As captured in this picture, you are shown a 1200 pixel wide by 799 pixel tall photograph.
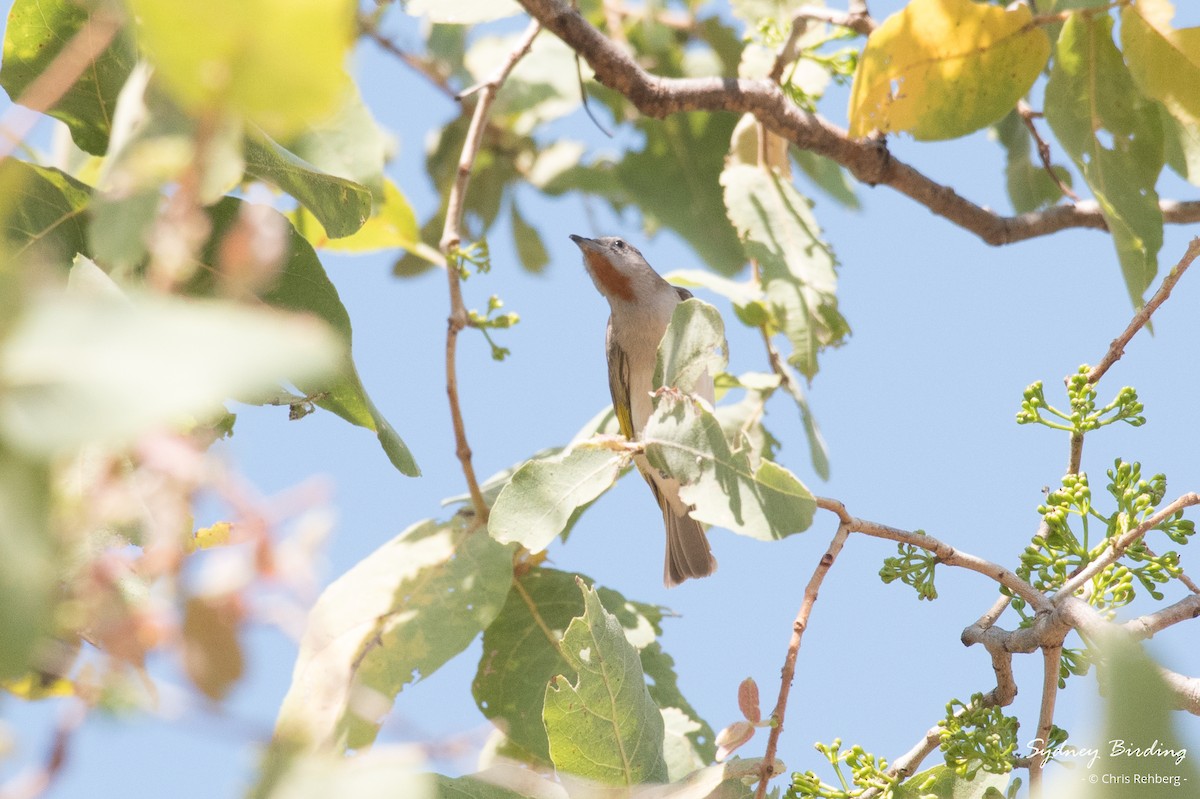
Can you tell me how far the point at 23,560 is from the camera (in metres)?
0.74

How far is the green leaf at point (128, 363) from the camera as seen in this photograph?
66 cm

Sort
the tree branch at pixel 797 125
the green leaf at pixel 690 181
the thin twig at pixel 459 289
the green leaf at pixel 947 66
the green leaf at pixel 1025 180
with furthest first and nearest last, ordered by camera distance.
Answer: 1. the green leaf at pixel 690 181
2. the green leaf at pixel 1025 180
3. the tree branch at pixel 797 125
4. the thin twig at pixel 459 289
5. the green leaf at pixel 947 66

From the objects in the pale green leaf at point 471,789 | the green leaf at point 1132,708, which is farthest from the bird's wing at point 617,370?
the green leaf at point 1132,708

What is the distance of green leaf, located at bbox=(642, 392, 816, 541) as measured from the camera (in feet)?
7.72

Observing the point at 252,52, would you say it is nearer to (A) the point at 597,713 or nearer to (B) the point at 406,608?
(A) the point at 597,713

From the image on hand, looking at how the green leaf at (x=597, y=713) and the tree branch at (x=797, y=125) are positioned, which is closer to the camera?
the green leaf at (x=597, y=713)

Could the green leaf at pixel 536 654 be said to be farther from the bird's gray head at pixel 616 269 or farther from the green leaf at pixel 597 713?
the bird's gray head at pixel 616 269

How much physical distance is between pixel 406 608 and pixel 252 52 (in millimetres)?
2417

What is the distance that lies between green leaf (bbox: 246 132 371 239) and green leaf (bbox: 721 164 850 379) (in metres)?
1.62

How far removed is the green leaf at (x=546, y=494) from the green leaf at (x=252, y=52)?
1791 millimetres

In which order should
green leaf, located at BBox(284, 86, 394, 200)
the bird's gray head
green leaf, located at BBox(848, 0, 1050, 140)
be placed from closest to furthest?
green leaf, located at BBox(284, 86, 394, 200), green leaf, located at BBox(848, 0, 1050, 140), the bird's gray head

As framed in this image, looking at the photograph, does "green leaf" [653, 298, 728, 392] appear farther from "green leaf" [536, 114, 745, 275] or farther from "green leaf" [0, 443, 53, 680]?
"green leaf" [536, 114, 745, 275]

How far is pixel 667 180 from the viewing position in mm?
5191

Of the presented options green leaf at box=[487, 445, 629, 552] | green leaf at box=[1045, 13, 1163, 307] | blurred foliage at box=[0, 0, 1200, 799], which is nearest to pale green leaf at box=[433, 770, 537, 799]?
blurred foliage at box=[0, 0, 1200, 799]
